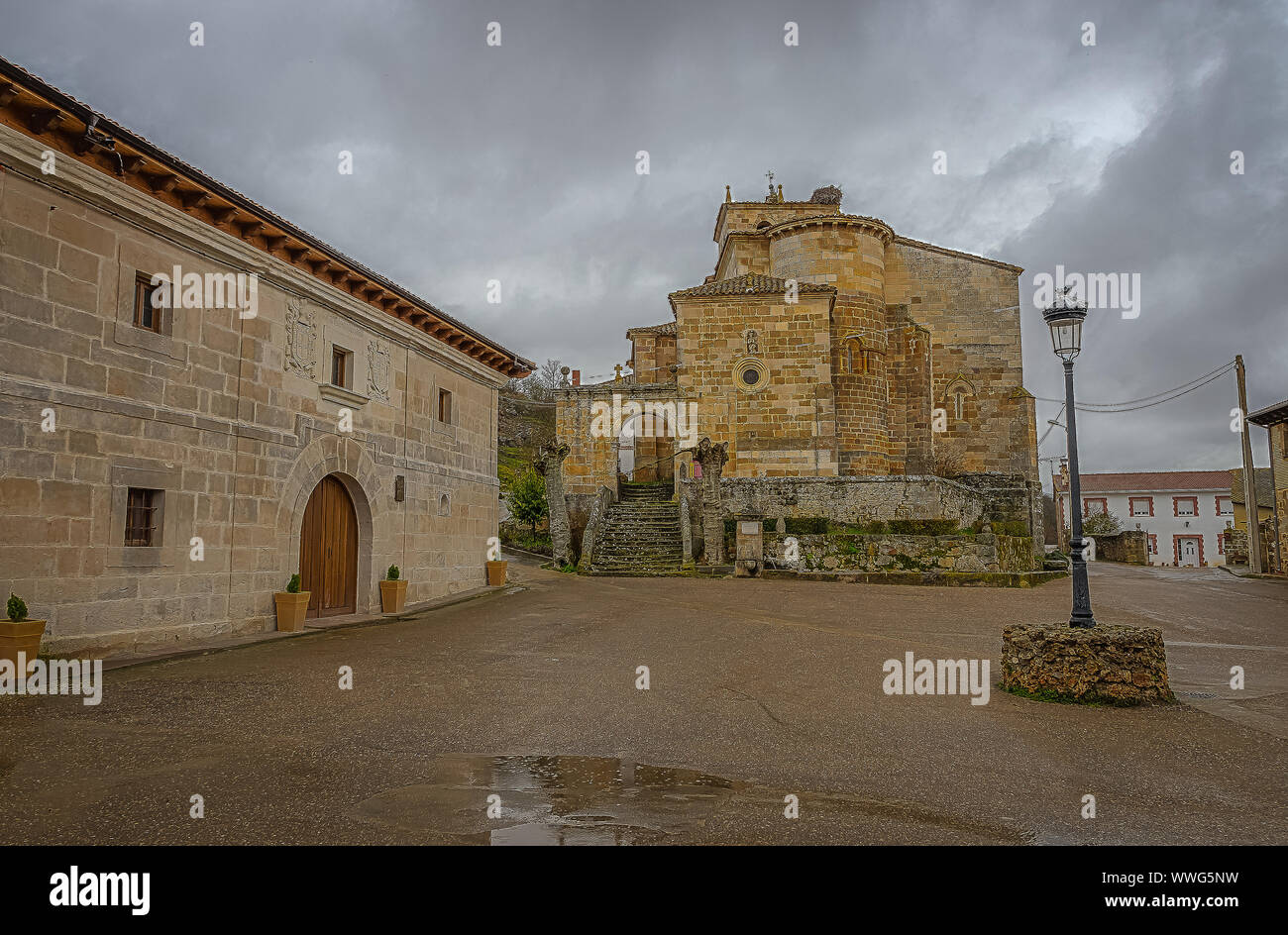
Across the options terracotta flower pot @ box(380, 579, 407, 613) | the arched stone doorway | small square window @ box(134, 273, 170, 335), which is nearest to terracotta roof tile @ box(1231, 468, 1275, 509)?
the arched stone doorway

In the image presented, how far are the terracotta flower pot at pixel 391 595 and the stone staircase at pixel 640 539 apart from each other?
787 cm

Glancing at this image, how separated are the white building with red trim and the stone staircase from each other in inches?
1429

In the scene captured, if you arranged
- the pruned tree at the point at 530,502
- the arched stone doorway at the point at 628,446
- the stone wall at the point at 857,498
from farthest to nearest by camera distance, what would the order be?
the pruned tree at the point at 530,502
the arched stone doorway at the point at 628,446
the stone wall at the point at 857,498

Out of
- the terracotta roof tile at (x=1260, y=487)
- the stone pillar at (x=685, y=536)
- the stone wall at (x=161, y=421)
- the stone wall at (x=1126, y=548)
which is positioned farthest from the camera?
the stone wall at (x=1126, y=548)

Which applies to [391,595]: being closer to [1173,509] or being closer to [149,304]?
[149,304]

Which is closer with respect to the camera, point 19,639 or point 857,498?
point 19,639

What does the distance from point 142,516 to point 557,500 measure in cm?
1406

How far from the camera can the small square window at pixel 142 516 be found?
882 centimetres

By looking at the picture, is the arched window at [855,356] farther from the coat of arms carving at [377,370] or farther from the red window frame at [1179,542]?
the red window frame at [1179,542]

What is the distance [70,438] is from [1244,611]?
19081 mm

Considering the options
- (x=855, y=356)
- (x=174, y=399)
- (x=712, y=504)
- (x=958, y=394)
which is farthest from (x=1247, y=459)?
(x=174, y=399)

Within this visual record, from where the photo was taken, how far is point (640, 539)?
22578 millimetres

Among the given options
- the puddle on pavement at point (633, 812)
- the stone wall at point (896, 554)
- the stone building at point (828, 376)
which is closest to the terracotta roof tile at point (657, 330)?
the stone building at point (828, 376)

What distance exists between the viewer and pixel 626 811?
4180mm
